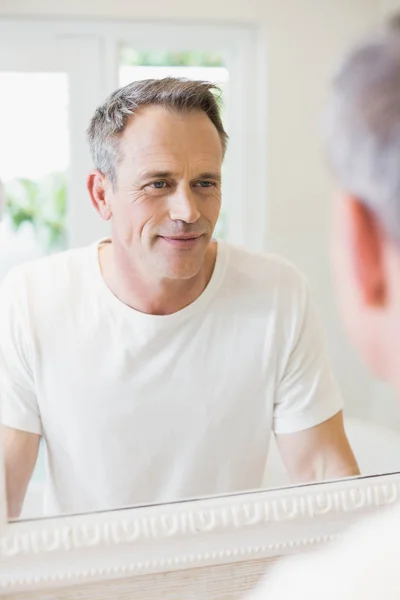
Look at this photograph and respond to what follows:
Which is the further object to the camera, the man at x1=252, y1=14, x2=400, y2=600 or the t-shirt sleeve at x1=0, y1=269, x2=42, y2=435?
the t-shirt sleeve at x1=0, y1=269, x2=42, y2=435

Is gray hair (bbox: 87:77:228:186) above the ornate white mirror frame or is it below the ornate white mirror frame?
above

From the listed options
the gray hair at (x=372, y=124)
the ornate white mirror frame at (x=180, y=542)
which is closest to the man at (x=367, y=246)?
the gray hair at (x=372, y=124)

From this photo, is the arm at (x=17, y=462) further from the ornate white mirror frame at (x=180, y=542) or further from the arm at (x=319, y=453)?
the arm at (x=319, y=453)

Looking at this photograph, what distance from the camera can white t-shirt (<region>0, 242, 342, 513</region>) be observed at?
72 centimetres

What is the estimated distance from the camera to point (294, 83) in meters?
0.72

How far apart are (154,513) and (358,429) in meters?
0.26

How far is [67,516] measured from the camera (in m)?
0.69

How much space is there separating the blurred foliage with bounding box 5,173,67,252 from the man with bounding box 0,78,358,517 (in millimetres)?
30

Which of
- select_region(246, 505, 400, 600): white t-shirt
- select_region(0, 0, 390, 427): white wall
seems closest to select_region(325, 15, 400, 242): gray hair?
select_region(246, 505, 400, 600): white t-shirt

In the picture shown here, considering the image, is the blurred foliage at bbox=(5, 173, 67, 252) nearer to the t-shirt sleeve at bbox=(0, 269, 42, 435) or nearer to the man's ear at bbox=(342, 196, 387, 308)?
the t-shirt sleeve at bbox=(0, 269, 42, 435)

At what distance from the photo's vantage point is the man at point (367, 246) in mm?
318

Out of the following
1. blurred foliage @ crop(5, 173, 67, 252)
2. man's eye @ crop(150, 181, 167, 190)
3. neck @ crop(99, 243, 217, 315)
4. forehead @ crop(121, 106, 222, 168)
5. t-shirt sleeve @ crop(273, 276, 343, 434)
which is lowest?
t-shirt sleeve @ crop(273, 276, 343, 434)

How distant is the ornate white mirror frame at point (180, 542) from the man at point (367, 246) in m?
A: 0.32

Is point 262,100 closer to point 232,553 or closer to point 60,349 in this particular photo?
point 60,349
